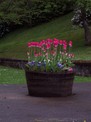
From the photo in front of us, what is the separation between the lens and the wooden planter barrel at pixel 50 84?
10211mm

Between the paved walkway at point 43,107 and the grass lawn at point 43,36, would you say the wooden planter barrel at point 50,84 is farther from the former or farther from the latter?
the grass lawn at point 43,36

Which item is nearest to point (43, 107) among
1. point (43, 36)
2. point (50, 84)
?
point (50, 84)

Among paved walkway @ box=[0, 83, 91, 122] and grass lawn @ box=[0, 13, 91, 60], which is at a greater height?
paved walkway @ box=[0, 83, 91, 122]

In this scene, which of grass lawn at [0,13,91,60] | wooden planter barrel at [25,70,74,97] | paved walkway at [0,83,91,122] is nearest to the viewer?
paved walkway at [0,83,91,122]

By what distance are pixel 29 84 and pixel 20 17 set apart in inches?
735

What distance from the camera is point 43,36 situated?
33.3 metres

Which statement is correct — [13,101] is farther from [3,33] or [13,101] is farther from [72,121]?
[3,33]

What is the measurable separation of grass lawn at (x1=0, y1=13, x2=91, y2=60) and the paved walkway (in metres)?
13.3

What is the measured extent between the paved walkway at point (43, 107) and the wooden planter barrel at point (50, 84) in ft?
0.72

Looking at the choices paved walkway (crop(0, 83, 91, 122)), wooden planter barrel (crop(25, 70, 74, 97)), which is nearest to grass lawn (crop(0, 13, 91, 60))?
wooden planter barrel (crop(25, 70, 74, 97))

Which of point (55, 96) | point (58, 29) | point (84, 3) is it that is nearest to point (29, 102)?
point (55, 96)

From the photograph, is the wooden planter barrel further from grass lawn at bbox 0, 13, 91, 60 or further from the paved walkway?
grass lawn at bbox 0, 13, 91, 60

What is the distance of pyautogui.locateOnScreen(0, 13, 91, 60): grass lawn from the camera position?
89.3 feet

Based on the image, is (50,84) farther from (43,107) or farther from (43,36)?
(43,36)
